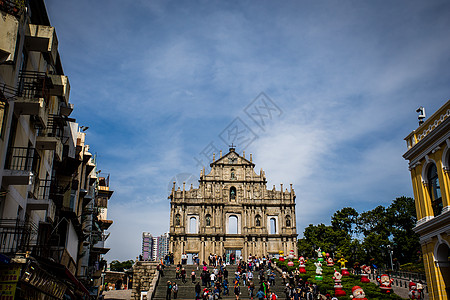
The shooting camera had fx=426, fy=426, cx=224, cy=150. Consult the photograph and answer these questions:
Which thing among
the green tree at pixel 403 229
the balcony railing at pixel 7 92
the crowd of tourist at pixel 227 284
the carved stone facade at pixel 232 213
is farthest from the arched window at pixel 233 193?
the balcony railing at pixel 7 92

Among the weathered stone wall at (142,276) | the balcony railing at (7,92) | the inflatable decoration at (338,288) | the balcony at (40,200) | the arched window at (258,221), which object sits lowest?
the inflatable decoration at (338,288)

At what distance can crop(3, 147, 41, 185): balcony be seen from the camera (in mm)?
14016

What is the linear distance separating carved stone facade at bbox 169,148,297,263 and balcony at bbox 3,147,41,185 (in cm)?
3966

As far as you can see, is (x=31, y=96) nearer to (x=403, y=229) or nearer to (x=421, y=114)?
(x=421, y=114)

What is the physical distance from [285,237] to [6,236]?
44732 millimetres

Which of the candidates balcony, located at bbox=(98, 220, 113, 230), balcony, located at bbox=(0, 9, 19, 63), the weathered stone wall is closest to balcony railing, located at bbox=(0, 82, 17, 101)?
balcony, located at bbox=(0, 9, 19, 63)

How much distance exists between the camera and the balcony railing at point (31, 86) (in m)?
15.5

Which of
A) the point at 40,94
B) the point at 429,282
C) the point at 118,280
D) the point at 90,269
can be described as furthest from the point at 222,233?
the point at 40,94

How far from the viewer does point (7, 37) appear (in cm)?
1306

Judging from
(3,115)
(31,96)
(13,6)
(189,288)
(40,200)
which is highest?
(13,6)

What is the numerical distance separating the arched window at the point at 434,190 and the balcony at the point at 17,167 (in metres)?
17.7

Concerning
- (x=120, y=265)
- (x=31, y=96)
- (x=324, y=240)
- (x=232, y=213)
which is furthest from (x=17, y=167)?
(x=120, y=265)

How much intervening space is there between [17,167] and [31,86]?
3147 millimetres

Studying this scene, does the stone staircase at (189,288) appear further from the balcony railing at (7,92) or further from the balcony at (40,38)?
the balcony at (40,38)
